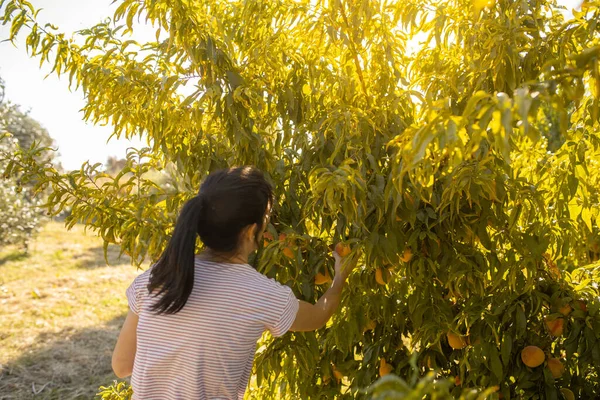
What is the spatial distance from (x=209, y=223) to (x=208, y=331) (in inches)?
10.8

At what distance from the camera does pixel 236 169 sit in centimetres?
165

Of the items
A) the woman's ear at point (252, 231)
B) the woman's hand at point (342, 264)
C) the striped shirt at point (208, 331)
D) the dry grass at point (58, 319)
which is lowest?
the dry grass at point (58, 319)

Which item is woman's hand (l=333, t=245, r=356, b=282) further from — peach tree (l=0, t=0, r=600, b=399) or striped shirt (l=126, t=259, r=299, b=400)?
striped shirt (l=126, t=259, r=299, b=400)

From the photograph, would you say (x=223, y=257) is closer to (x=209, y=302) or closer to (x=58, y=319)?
(x=209, y=302)

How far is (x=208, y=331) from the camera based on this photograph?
1.59 m

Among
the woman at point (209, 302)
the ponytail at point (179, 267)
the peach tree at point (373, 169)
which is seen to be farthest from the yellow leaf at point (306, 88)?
the ponytail at point (179, 267)

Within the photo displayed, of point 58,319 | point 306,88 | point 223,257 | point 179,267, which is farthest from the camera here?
point 58,319

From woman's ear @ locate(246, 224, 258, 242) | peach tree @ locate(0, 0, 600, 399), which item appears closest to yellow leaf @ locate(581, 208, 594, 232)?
peach tree @ locate(0, 0, 600, 399)

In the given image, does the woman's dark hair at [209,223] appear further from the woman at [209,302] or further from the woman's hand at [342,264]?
the woman's hand at [342,264]

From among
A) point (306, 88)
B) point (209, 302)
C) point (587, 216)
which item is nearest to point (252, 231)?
point (209, 302)

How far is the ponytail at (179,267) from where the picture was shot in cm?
154

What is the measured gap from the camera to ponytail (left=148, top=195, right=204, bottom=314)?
1.54 metres

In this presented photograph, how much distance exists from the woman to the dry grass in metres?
3.43

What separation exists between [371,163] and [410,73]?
0.58 metres
